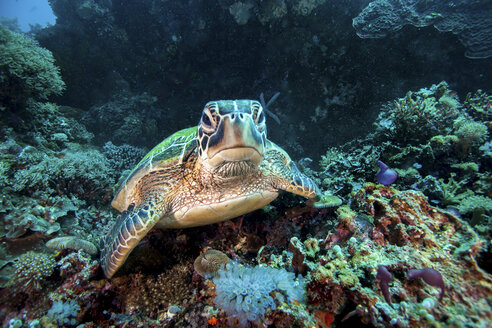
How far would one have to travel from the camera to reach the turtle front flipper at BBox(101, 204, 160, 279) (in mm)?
2234

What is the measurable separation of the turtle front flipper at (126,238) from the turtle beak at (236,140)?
1.09m

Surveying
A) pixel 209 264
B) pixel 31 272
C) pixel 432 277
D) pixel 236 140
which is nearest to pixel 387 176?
pixel 432 277

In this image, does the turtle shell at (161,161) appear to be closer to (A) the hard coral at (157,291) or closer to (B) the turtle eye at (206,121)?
(B) the turtle eye at (206,121)

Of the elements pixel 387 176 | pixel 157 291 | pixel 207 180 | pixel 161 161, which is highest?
pixel 161 161

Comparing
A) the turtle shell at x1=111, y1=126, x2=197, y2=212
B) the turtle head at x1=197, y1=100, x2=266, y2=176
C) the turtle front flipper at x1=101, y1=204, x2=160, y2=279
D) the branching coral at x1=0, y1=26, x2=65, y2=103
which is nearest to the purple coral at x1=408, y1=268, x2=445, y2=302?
the turtle head at x1=197, y1=100, x2=266, y2=176

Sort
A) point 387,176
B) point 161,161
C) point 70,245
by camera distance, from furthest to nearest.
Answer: point 161,161, point 387,176, point 70,245

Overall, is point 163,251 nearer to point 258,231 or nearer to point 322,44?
point 258,231

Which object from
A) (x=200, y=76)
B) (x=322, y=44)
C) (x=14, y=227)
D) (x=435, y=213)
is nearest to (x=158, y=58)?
(x=200, y=76)

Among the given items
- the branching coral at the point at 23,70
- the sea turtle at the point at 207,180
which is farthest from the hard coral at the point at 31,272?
the branching coral at the point at 23,70

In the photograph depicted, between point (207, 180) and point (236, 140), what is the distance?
90 cm

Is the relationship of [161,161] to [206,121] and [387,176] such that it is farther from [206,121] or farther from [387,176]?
[387,176]

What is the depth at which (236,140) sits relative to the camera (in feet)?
6.04

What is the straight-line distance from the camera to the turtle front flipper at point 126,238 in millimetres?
2234

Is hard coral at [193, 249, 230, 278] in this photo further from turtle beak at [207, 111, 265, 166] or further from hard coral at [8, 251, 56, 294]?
hard coral at [8, 251, 56, 294]
